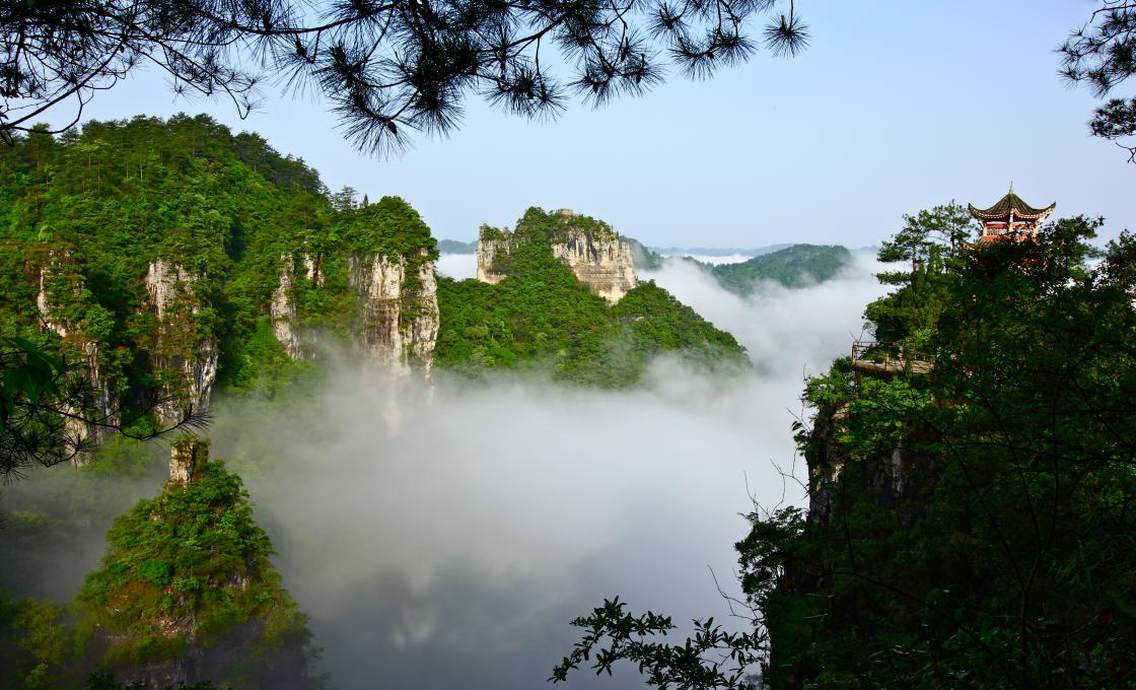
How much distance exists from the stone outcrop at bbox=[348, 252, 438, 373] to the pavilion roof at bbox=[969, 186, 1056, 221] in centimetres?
2896

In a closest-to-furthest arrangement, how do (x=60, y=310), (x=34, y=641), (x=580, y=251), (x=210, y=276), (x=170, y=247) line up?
(x=34, y=641) → (x=60, y=310) → (x=170, y=247) → (x=210, y=276) → (x=580, y=251)

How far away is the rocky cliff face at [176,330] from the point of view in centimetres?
3111

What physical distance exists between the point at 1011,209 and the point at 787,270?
14831 cm

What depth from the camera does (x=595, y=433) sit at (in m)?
59.0

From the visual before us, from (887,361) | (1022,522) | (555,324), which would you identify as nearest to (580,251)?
(555,324)

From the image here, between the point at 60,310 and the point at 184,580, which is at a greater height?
the point at 60,310

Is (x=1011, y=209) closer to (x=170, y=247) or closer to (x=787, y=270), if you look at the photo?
(x=170, y=247)

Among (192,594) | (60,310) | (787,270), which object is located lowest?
(192,594)

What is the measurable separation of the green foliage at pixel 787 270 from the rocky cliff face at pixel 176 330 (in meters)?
132

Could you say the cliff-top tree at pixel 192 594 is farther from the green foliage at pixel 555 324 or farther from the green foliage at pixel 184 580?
the green foliage at pixel 555 324

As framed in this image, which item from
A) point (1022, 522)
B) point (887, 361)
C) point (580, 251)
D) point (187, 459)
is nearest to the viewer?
point (1022, 522)

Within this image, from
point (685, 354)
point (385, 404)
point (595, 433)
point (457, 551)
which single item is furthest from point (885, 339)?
point (685, 354)

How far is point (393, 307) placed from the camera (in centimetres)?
4197

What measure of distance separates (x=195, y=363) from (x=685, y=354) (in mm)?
46215
